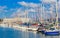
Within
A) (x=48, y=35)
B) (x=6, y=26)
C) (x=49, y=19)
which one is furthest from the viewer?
(x=6, y=26)

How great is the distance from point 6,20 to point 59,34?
2.73 m

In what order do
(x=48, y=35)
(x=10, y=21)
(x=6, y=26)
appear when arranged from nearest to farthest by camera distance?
(x=48, y=35), (x=10, y=21), (x=6, y=26)

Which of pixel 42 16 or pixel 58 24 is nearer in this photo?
pixel 58 24

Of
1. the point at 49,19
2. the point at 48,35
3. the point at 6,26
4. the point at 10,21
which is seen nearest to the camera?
the point at 48,35

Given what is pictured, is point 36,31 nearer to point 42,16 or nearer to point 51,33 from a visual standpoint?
point 42,16

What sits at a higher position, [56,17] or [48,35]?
[56,17]

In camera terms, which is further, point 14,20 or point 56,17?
point 14,20

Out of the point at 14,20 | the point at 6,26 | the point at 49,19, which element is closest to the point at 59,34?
the point at 49,19

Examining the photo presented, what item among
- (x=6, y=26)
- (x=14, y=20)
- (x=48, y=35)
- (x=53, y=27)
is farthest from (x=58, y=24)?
(x=6, y=26)

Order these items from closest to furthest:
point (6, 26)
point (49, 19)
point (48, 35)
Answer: point (48, 35), point (49, 19), point (6, 26)

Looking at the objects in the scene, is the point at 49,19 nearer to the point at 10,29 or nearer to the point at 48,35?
the point at 48,35

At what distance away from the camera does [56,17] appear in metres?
7.87

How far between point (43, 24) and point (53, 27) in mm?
862

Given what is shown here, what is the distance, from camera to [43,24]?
28.7 ft
